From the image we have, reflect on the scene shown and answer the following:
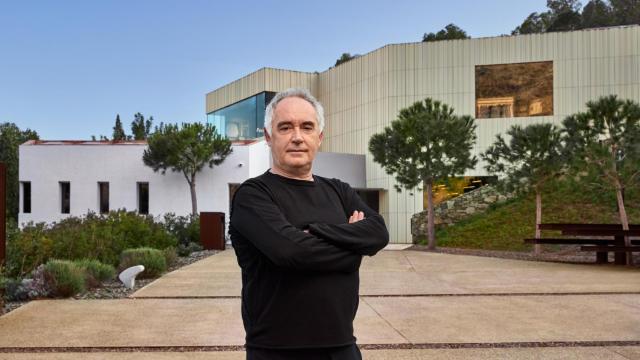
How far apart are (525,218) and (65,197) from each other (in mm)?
20609

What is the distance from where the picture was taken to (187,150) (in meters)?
27.8

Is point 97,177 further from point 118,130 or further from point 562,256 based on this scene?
point 118,130

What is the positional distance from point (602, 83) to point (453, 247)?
1370cm

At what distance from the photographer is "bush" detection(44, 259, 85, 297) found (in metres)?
9.14

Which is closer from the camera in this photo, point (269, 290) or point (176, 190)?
point (269, 290)

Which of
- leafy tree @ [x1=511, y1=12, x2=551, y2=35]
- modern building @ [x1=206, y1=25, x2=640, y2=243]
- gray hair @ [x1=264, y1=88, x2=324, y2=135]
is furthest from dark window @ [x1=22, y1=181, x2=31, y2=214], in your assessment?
leafy tree @ [x1=511, y1=12, x2=551, y2=35]

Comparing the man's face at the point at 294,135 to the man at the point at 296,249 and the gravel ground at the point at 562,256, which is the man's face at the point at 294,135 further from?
the gravel ground at the point at 562,256

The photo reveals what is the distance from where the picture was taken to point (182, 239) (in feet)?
70.2

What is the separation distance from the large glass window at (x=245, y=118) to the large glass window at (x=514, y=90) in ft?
40.9

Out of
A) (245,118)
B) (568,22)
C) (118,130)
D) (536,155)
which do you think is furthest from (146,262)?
(118,130)

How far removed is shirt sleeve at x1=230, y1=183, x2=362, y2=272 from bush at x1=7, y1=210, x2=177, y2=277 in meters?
9.53

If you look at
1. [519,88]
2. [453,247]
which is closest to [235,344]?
[453,247]

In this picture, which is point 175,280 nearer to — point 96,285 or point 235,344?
point 96,285

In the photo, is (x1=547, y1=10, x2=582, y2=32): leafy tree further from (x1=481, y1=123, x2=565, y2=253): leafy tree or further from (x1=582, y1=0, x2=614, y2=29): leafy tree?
(x1=481, y1=123, x2=565, y2=253): leafy tree
